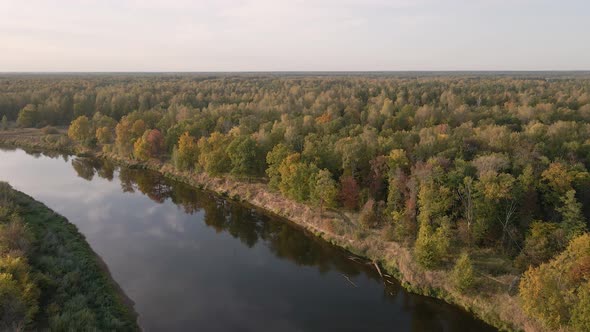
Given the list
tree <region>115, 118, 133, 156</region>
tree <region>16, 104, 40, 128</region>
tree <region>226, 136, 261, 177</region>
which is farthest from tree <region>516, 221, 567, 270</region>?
tree <region>16, 104, 40, 128</region>

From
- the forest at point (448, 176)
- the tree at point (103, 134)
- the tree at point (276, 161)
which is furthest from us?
the tree at point (103, 134)

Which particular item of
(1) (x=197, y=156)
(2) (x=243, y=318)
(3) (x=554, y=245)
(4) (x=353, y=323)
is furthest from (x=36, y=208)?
(3) (x=554, y=245)

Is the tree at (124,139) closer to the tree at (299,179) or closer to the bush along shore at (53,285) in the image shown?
the bush along shore at (53,285)

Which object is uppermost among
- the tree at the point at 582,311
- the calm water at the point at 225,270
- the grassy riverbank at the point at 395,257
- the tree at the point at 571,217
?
the tree at the point at 571,217

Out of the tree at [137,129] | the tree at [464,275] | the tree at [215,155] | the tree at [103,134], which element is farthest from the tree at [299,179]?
the tree at [103,134]

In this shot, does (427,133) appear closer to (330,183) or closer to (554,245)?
(330,183)

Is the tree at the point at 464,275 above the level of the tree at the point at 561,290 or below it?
below

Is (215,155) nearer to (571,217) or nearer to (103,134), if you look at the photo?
(103,134)
